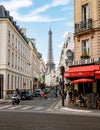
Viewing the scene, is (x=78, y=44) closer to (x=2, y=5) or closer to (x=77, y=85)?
(x=77, y=85)

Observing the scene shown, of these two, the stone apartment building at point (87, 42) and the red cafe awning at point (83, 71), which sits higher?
the stone apartment building at point (87, 42)

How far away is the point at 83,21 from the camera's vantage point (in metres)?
33.0

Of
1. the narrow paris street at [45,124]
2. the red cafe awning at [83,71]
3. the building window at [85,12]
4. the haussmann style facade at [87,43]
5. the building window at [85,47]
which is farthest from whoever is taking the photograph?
the building window at [85,12]

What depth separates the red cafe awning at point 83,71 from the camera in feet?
94.2

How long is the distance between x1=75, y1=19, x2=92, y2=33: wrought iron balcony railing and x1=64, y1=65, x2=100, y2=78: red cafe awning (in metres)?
3.79

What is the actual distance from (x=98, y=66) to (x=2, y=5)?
28.7m

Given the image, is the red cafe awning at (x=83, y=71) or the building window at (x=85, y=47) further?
the building window at (x=85, y=47)

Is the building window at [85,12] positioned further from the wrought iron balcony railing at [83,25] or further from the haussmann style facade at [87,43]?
the wrought iron balcony railing at [83,25]

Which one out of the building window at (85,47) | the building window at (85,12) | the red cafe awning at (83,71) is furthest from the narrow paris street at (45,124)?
the building window at (85,12)

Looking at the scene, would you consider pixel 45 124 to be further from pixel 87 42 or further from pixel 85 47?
pixel 85 47

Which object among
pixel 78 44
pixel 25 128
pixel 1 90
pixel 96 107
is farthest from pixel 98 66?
pixel 1 90

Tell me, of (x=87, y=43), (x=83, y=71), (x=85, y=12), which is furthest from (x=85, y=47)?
(x=83, y=71)

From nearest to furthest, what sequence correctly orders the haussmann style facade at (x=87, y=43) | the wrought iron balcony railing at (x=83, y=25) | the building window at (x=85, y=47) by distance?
the haussmann style facade at (x=87, y=43)
the wrought iron balcony railing at (x=83, y=25)
the building window at (x=85, y=47)

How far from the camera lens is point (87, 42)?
33.0 meters
